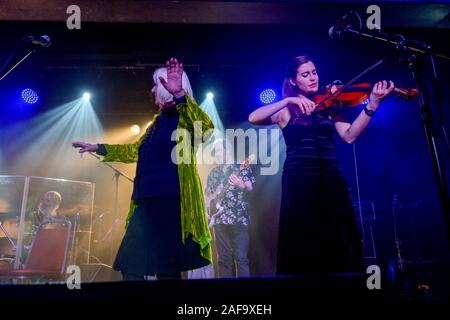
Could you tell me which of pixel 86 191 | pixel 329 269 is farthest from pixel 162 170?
pixel 86 191

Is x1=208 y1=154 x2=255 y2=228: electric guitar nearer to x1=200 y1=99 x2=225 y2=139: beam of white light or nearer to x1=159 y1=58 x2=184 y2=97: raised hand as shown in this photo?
x1=200 y1=99 x2=225 y2=139: beam of white light

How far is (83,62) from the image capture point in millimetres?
Result: 6523

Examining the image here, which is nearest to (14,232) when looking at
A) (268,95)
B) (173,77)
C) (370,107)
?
(268,95)

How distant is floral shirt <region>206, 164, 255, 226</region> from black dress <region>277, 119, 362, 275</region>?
276cm

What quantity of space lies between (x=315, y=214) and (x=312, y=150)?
Result: 44 centimetres

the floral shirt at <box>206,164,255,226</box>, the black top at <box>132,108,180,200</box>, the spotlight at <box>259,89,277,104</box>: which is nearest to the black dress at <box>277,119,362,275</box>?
the black top at <box>132,108,180,200</box>

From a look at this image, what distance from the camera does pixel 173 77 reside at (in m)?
2.51

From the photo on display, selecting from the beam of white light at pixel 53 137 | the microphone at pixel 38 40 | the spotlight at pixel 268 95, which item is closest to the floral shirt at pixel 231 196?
the spotlight at pixel 268 95

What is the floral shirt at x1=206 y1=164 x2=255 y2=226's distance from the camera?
18.0ft

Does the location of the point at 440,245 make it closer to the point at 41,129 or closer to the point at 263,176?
the point at 263,176

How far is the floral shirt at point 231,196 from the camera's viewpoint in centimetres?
549

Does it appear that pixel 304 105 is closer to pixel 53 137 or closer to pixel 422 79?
pixel 422 79

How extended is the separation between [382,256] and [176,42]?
14.8 ft
